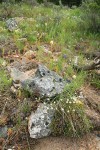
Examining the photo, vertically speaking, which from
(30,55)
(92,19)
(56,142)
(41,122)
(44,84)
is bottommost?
(92,19)

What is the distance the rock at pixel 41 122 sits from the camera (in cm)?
484

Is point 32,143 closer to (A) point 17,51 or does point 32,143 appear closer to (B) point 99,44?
(A) point 17,51

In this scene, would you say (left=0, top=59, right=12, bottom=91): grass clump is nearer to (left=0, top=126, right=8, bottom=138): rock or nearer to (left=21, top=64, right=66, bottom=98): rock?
(left=21, top=64, right=66, bottom=98): rock

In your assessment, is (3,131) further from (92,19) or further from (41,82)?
(92,19)

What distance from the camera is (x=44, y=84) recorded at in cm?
524

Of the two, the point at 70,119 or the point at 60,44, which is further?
the point at 60,44

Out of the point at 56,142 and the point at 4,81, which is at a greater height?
the point at 4,81

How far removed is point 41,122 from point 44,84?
61cm

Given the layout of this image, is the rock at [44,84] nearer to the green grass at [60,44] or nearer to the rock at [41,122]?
the green grass at [60,44]

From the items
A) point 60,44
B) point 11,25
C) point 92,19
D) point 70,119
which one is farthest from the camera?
point 92,19

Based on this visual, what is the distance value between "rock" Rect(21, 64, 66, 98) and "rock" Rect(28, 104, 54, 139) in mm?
243

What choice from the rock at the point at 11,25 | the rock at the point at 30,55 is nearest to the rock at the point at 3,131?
the rock at the point at 30,55

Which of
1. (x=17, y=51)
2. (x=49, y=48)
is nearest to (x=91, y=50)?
(x=49, y=48)

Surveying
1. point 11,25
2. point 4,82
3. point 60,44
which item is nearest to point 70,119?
point 4,82
